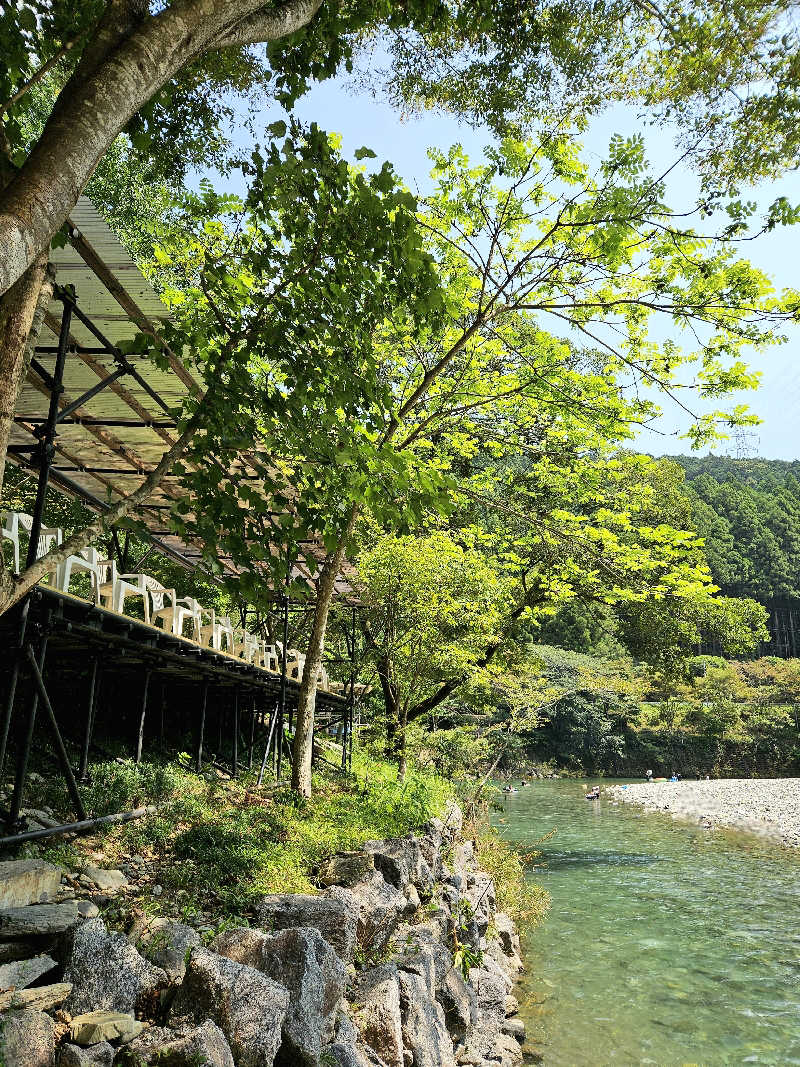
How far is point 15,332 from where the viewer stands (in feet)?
9.25

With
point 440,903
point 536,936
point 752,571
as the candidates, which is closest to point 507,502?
point 440,903

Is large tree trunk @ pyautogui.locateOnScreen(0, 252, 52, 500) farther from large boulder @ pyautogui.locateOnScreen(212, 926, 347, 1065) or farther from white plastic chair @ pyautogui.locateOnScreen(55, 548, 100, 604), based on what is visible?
large boulder @ pyautogui.locateOnScreen(212, 926, 347, 1065)

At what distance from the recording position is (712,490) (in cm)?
8500

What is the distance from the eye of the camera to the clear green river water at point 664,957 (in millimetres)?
8195

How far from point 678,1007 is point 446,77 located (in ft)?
36.0

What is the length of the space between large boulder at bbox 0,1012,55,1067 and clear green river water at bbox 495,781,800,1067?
6.69 metres

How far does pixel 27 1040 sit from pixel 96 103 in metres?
3.39

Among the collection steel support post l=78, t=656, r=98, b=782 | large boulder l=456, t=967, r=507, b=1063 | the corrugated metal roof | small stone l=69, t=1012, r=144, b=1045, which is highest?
the corrugated metal roof

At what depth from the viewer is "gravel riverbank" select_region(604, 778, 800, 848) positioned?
2588 centimetres

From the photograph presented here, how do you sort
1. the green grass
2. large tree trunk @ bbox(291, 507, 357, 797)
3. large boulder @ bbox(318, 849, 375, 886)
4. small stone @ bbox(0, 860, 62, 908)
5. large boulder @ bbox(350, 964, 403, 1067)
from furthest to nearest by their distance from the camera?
large tree trunk @ bbox(291, 507, 357, 797), large boulder @ bbox(318, 849, 375, 886), the green grass, large boulder @ bbox(350, 964, 403, 1067), small stone @ bbox(0, 860, 62, 908)

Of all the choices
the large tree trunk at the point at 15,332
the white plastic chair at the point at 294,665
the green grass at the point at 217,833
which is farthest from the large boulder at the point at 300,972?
the white plastic chair at the point at 294,665

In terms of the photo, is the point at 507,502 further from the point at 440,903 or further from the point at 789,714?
the point at 789,714

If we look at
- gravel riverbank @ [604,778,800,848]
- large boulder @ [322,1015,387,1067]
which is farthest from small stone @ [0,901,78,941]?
gravel riverbank @ [604,778,800,848]

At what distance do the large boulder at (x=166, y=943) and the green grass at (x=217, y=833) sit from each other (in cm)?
24
